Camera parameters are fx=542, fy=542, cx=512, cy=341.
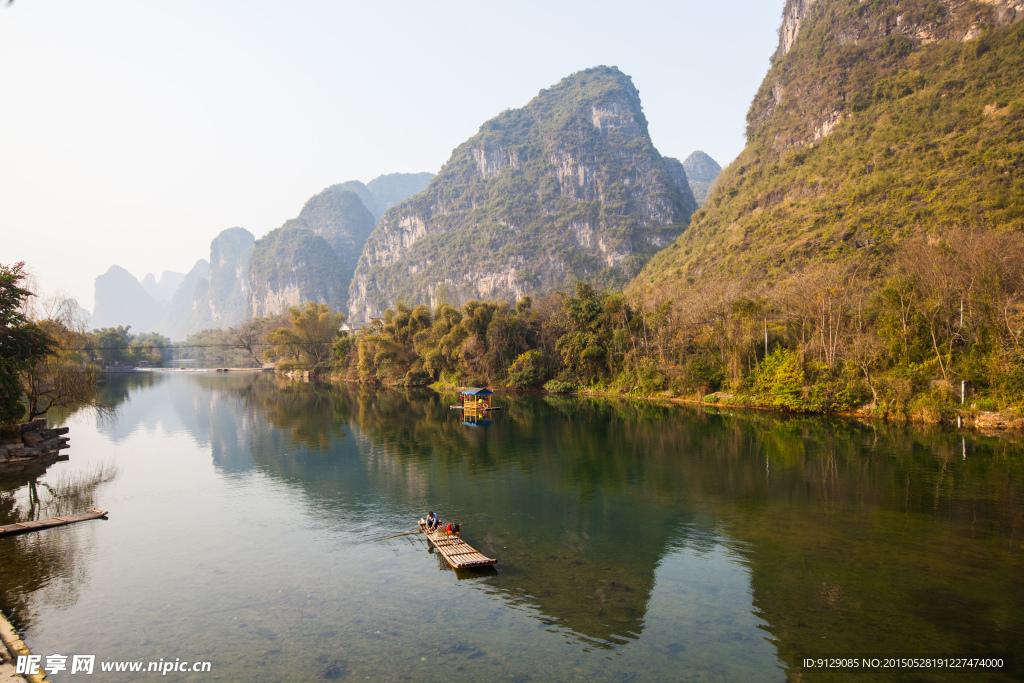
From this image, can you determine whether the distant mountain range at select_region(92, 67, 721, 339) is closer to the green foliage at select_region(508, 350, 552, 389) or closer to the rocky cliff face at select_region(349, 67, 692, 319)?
the rocky cliff face at select_region(349, 67, 692, 319)

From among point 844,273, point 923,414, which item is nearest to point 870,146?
point 844,273

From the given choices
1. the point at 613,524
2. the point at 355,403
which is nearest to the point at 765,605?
the point at 613,524

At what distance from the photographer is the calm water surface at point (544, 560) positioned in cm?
970

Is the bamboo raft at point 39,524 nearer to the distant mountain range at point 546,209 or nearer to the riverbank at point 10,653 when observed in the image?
the riverbank at point 10,653

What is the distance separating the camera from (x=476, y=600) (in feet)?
38.0

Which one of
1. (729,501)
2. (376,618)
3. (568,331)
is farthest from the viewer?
(568,331)

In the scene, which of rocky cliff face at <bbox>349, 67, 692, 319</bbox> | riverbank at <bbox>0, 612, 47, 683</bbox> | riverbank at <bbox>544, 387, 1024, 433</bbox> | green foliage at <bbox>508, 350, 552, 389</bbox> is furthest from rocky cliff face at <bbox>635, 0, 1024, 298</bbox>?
rocky cliff face at <bbox>349, 67, 692, 319</bbox>

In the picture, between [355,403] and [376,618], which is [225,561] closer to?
[376,618]

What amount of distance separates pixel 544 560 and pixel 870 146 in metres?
68.9

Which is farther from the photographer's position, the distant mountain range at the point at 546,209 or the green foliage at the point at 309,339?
the distant mountain range at the point at 546,209

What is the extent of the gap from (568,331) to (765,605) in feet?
152

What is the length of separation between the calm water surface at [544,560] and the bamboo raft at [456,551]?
0.38 metres

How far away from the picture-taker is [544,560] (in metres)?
13.5

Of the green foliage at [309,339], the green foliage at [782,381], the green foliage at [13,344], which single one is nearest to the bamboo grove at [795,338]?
the green foliage at [782,381]
